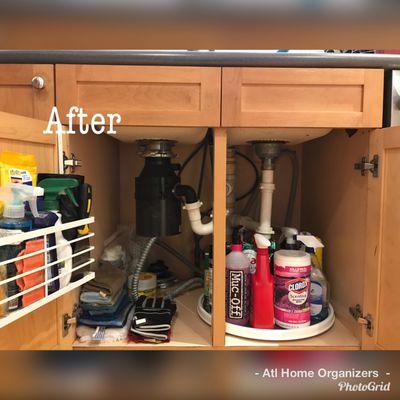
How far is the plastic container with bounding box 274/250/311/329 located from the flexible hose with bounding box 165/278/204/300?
1.45 feet

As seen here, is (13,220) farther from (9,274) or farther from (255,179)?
(255,179)

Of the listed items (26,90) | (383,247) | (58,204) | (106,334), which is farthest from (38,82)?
(383,247)

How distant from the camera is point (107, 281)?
1052 mm

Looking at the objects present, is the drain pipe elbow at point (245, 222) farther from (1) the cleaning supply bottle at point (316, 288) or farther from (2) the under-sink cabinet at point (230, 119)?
Answer: (2) the under-sink cabinet at point (230, 119)

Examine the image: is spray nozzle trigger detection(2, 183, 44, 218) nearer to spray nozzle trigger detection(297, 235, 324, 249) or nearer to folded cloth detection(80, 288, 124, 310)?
folded cloth detection(80, 288, 124, 310)

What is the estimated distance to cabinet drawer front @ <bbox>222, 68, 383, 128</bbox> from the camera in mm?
896

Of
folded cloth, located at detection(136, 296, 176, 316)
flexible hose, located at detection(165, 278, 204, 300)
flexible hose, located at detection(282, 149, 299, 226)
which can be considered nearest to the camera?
folded cloth, located at detection(136, 296, 176, 316)

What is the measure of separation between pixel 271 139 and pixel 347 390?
3.09 feet

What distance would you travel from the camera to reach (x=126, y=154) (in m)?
1.49

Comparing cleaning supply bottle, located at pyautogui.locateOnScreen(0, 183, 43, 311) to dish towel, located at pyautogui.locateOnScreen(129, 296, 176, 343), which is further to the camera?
A: dish towel, located at pyautogui.locateOnScreen(129, 296, 176, 343)

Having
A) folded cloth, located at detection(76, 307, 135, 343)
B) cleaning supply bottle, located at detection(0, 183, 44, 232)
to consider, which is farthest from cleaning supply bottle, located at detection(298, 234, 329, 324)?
cleaning supply bottle, located at detection(0, 183, 44, 232)

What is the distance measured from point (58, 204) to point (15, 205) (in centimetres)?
15

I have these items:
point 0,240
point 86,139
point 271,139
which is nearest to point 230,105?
point 271,139

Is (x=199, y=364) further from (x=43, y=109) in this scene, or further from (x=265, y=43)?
(x=43, y=109)
